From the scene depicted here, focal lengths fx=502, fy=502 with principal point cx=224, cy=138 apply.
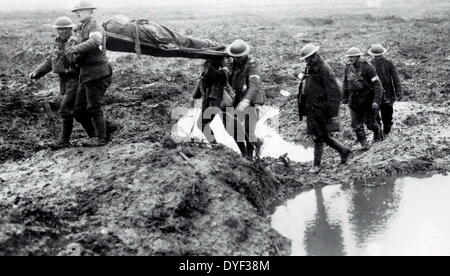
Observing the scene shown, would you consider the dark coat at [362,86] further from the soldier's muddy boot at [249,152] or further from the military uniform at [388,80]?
the soldier's muddy boot at [249,152]

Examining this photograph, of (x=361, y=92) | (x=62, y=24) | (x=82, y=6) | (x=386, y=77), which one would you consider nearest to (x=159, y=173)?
(x=82, y=6)

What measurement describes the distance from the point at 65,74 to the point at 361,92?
4398 millimetres

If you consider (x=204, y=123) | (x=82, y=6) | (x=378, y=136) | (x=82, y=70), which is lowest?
(x=378, y=136)

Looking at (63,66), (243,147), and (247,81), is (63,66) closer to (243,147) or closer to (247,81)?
(247,81)

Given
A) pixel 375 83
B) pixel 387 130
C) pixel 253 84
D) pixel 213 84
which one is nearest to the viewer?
pixel 253 84

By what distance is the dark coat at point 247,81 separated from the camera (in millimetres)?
6270

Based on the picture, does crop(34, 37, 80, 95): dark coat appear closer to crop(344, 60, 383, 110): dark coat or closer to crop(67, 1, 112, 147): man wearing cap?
crop(67, 1, 112, 147): man wearing cap

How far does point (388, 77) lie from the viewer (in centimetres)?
813

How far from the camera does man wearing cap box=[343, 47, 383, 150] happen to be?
7625 mm

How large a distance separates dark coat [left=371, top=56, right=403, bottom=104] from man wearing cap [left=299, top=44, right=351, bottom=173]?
66.7 inches

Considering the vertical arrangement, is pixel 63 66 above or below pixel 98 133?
above
